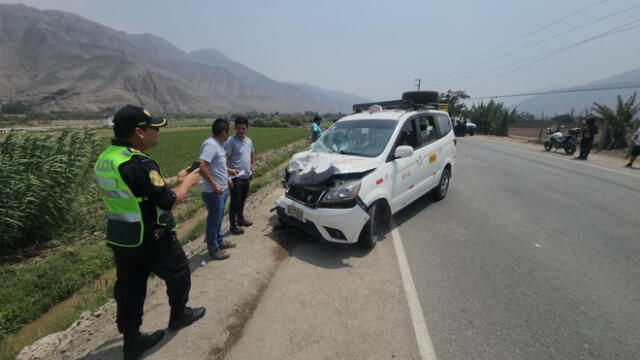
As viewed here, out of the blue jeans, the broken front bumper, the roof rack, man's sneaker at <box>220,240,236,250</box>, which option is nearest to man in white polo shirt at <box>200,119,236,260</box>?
the blue jeans

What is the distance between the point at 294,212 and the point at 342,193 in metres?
0.81

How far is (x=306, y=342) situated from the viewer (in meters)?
2.57

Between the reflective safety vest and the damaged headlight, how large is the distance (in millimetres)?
2261

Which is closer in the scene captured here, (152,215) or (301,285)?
(152,215)

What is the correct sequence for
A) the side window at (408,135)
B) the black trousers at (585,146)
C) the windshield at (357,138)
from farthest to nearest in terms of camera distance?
the black trousers at (585,146)
the side window at (408,135)
the windshield at (357,138)

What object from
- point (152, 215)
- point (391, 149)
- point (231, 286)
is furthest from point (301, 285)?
point (391, 149)

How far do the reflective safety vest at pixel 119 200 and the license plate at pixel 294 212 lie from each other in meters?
2.19

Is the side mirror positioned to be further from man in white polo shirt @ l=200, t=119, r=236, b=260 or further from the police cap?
the police cap

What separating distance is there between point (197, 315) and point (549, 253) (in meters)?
4.58

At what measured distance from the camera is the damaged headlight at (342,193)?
3.88 m

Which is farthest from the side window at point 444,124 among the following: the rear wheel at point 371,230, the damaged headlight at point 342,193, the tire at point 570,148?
the tire at point 570,148

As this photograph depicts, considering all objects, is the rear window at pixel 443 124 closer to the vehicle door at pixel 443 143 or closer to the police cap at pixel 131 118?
the vehicle door at pixel 443 143

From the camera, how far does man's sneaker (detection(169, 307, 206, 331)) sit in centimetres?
271

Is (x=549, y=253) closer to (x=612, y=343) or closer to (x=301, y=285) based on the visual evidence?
(x=612, y=343)
